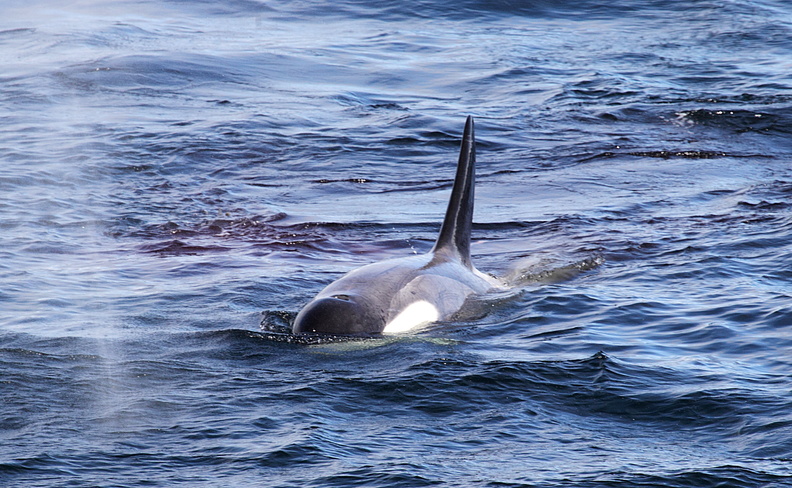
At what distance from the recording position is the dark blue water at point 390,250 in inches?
241

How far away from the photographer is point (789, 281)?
1005 cm

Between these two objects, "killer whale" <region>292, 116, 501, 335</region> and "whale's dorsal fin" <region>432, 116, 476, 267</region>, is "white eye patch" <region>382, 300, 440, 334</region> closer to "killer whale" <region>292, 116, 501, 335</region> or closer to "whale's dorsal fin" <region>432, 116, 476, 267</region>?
"killer whale" <region>292, 116, 501, 335</region>

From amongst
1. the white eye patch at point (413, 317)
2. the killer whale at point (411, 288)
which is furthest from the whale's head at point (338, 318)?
the white eye patch at point (413, 317)

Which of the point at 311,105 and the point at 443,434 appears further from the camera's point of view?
the point at 311,105

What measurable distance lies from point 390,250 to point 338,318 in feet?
12.8

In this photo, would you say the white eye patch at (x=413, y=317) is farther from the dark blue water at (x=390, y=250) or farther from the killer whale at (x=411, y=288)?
the dark blue water at (x=390, y=250)

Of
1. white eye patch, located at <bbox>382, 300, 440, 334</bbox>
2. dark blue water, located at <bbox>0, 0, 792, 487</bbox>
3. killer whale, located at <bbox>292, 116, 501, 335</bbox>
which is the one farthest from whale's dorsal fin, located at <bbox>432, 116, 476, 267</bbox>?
white eye patch, located at <bbox>382, 300, 440, 334</bbox>

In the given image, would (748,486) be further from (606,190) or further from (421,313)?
(606,190)

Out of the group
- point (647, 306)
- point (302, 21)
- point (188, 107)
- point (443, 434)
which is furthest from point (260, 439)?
point (302, 21)

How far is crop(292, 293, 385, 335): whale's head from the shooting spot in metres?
7.97

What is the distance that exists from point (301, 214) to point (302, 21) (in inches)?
671

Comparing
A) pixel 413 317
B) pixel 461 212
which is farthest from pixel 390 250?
pixel 413 317

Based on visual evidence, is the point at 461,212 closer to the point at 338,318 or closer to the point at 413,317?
the point at 413,317

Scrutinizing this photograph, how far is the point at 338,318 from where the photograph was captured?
799cm
